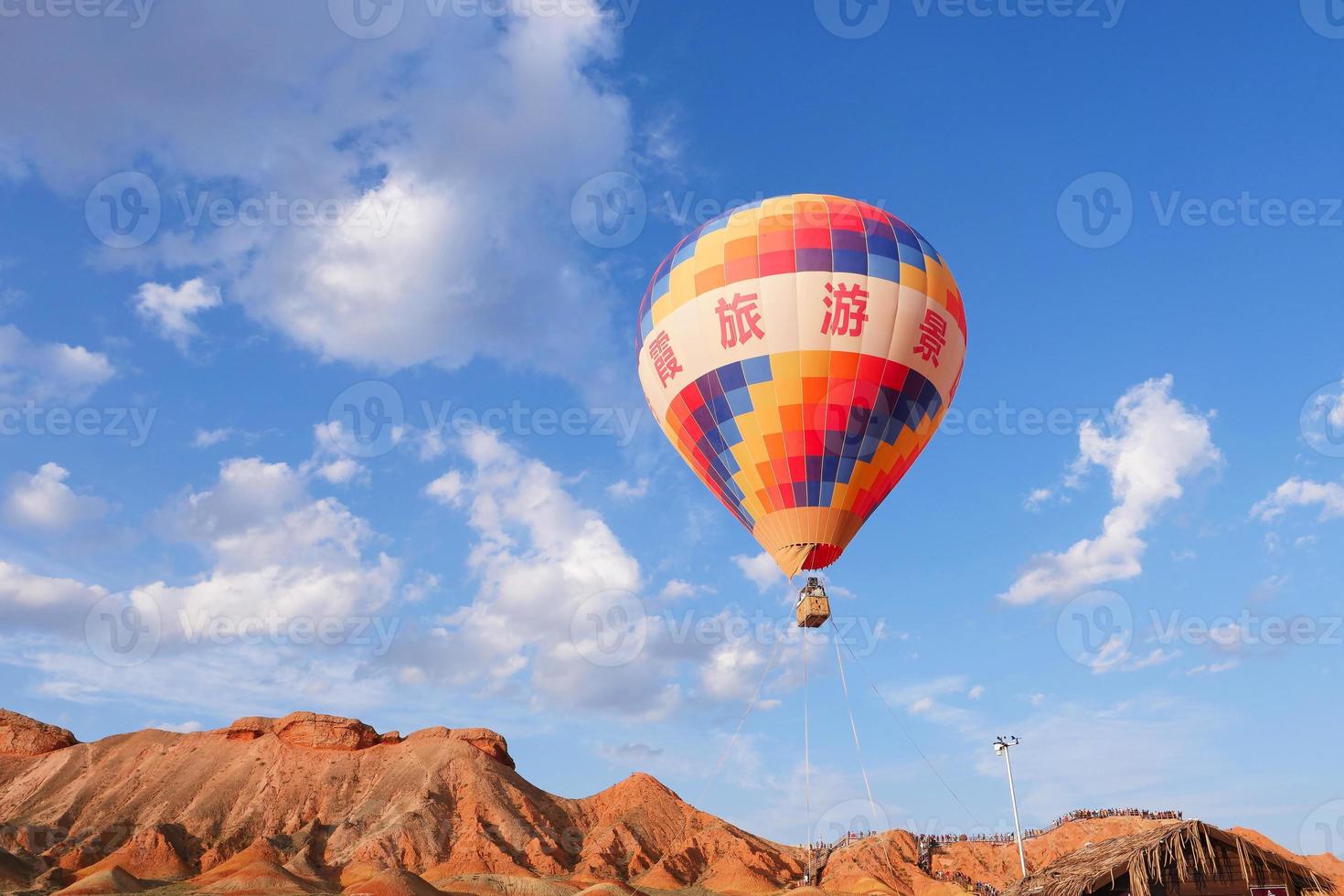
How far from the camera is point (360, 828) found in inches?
3287

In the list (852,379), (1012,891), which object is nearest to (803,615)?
(852,379)

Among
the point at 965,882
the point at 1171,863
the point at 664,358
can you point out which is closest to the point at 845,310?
the point at 664,358

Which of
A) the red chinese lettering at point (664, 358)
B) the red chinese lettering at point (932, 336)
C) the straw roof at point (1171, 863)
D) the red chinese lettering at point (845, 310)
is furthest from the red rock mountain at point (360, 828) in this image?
the straw roof at point (1171, 863)

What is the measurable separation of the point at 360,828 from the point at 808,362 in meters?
70.7

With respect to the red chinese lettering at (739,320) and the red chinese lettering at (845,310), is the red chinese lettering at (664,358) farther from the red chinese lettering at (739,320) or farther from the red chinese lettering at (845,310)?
the red chinese lettering at (845,310)

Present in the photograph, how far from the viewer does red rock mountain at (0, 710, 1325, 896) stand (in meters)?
71.2

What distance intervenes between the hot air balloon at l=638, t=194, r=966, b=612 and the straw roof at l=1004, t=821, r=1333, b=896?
38.1 feet

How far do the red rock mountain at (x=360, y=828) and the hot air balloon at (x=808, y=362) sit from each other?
41316 mm

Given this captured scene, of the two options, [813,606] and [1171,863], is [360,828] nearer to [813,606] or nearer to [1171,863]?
[813,606]

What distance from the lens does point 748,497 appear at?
3112cm

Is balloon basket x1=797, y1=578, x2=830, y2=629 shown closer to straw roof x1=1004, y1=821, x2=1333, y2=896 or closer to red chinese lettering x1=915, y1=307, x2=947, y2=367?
red chinese lettering x1=915, y1=307, x2=947, y2=367

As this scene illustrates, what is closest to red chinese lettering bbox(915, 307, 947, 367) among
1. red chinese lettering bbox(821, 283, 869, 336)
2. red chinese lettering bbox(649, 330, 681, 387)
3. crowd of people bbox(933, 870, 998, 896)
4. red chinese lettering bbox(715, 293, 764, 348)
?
red chinese lettering bbox(821, 283, 869, 336)

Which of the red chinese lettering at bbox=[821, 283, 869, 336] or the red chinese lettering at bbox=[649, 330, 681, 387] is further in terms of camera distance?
the red chinese lettering at bbox=[649, 330, 681, 387]

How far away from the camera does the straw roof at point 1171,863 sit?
20.7m
